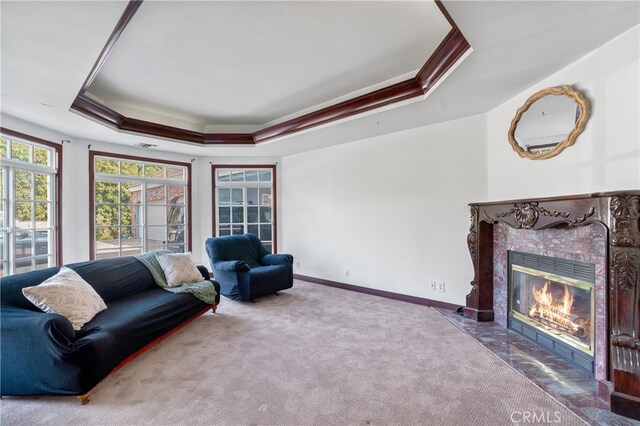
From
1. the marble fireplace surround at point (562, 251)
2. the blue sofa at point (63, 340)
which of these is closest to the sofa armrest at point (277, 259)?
the blue sofa at point (63, 340)

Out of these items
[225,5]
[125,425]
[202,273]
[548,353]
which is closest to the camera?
[125,425]

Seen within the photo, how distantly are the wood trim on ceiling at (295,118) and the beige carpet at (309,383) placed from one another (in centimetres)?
247

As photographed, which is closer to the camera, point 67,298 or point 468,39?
point 468,39

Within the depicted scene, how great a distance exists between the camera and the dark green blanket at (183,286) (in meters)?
3.33

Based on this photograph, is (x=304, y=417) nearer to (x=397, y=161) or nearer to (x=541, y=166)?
(x=541, y=166)

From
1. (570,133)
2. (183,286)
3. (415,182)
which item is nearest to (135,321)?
(183,286)

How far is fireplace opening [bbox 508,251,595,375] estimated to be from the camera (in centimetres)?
228

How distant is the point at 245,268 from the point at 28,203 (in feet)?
9.22

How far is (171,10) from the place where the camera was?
2.14 meters

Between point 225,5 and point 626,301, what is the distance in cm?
334

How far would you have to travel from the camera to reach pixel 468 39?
6.58 ft

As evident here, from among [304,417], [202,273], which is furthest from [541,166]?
[202,273]

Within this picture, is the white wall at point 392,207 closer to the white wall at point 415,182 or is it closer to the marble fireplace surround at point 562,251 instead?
the white wall at point 415,182

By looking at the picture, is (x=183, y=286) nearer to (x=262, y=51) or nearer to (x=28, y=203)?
(x=28, y=203)
